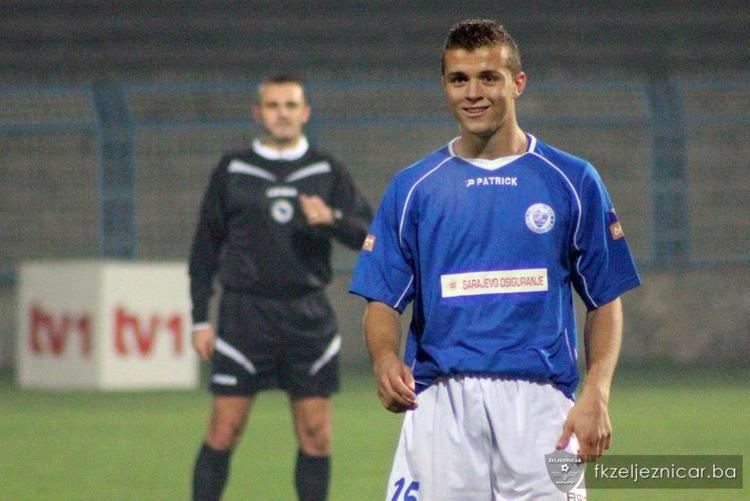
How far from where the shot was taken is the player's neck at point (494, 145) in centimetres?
398

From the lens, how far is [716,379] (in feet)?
44.8

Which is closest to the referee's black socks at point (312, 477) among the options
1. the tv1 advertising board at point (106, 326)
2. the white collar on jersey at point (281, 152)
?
the white collar on jersey at point (281, 152)

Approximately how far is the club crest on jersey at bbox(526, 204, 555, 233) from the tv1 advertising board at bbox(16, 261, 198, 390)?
9311 mm

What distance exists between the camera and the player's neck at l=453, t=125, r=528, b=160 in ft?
13.1

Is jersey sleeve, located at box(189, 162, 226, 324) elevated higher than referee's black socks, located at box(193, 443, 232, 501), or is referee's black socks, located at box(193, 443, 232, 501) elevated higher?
jersey sleeve, located at box(189, 162, 226, 324)

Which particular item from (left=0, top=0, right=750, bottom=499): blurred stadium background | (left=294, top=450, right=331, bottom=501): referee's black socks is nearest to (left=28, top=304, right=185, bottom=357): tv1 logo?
(left=0, top=0, right=750, bottom=499): blurred stadium background

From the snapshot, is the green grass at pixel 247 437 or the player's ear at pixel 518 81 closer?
the player's ear at pixel 518 81

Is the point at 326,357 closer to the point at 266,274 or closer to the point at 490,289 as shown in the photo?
the point at 266,274

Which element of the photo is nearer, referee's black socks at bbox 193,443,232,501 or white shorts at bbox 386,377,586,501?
white shorts at bbox 386,377,586,501

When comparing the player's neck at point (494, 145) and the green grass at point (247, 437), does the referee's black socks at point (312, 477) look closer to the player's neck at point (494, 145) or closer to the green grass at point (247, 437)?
the green grass at point (247, 437)

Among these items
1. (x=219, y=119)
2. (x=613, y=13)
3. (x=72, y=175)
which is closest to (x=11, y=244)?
(x=72, y=175)

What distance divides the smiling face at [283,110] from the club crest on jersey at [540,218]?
3.00m

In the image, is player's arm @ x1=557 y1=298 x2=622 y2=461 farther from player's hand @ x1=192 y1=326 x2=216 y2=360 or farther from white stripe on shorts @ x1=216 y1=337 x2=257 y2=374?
player's hand @ x1=192 y1=326 x2=216 y2=360

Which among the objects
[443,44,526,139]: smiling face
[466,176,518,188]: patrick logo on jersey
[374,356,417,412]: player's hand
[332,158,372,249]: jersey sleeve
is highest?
[443,44,526,139]: smiling face
